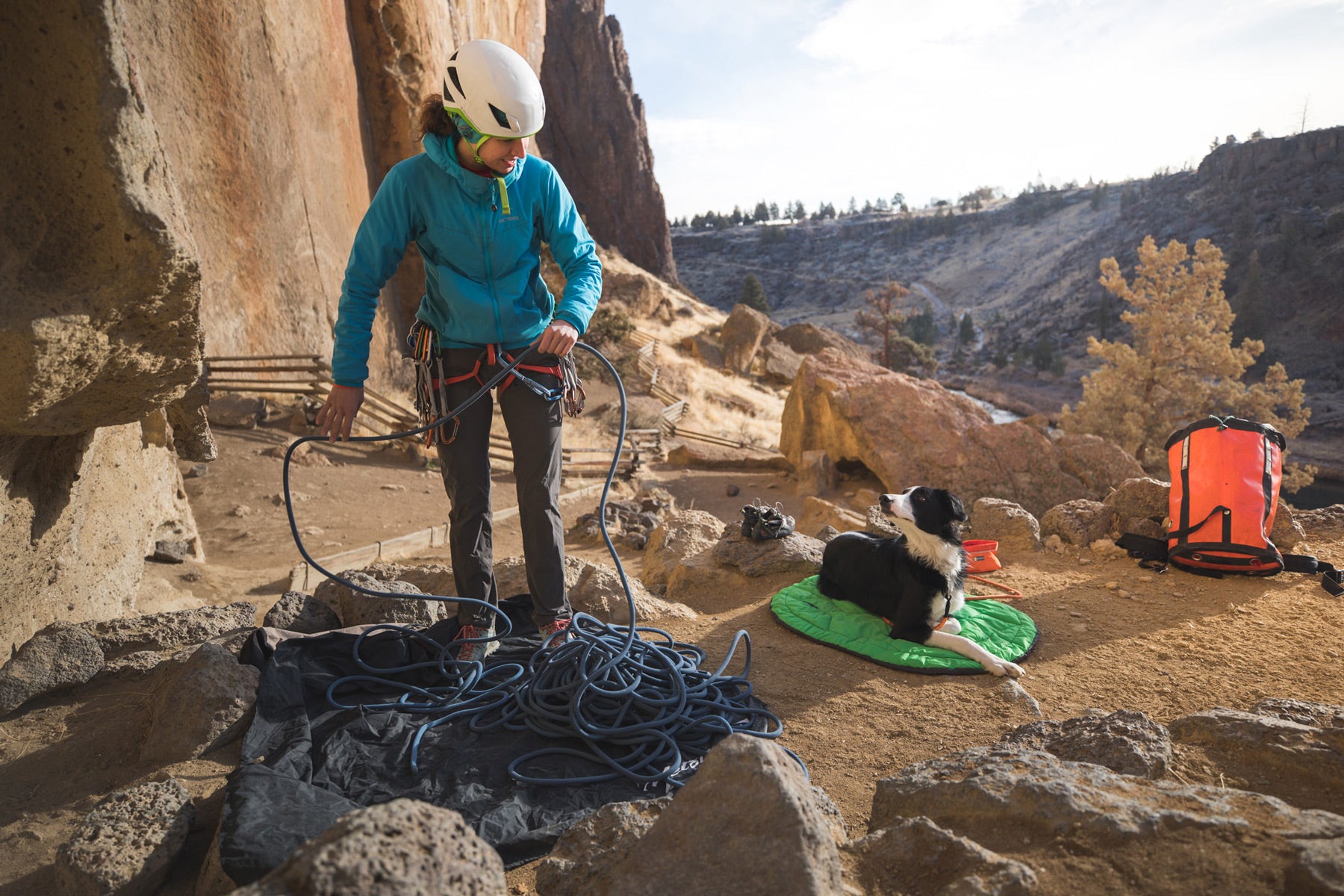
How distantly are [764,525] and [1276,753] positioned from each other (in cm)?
278

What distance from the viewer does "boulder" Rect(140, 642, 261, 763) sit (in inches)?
88.5

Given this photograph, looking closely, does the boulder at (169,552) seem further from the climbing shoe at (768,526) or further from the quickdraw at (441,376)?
the climbing shoe at (768,526)

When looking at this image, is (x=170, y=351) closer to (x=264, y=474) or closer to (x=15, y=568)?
(x=15, y=568)

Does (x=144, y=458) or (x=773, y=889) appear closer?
(x=773, y=889)

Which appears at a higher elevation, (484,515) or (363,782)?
(484,515)

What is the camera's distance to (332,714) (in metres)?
2.48

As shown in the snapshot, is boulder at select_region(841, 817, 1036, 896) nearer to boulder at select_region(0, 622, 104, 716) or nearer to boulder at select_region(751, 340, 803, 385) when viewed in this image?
boulder at select_region(0, 622, 104, 716)

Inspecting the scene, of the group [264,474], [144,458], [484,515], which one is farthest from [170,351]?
[264,474]

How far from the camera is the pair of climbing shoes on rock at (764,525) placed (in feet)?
14.8

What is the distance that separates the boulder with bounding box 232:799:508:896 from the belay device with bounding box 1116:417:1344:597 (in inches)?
168

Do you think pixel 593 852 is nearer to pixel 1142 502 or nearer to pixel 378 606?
pixel 378 606

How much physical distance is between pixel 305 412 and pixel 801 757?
8.56 m

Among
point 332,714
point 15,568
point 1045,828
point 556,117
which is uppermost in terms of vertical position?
point 556,117

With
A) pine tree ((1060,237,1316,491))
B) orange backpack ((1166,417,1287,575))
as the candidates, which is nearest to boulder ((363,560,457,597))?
orange backpack ((1166,417,1287,575))
